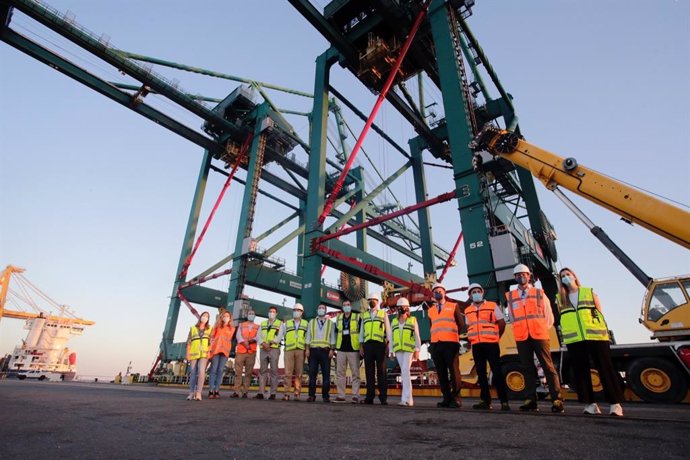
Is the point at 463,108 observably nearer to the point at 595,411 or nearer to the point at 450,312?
the point at 450,312

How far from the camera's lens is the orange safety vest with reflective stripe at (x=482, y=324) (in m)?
4.59

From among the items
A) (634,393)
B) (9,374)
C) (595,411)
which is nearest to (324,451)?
(595,411)

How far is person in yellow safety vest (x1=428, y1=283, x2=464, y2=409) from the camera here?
4871 mm

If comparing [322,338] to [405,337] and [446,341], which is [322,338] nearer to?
[405,337]

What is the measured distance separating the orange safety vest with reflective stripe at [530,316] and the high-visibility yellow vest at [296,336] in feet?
12.0

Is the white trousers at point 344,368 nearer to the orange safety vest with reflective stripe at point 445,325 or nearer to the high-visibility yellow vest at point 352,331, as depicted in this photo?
the high-visibility yellow vest at point 352,331

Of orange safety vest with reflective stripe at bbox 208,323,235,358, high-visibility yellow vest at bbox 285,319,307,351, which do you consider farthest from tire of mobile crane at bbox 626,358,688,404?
orange safety vest with reflective stripe at bbox 208,323,235,358

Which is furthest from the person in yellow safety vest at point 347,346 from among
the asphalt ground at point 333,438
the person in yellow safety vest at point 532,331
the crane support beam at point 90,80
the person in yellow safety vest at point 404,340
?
the crane support beam at point 90,80

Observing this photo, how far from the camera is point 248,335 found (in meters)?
7.15

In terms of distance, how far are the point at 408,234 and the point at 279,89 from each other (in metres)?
16.8

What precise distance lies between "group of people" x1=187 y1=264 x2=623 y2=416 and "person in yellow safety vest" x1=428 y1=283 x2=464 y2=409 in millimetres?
13

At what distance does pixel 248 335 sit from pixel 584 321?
5.56 meters

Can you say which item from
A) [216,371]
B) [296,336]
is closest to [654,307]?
[296,336]

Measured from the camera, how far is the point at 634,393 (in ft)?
21.8
